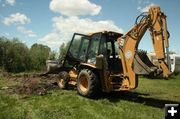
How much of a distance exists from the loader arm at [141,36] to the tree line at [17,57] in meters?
21.4

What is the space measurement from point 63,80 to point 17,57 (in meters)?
20.0

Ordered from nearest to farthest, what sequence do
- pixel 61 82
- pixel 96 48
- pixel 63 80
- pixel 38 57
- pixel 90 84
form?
pixel 90 84, pixel 96 48, pixel 63 80, pixel 61 82, pixel 38 57

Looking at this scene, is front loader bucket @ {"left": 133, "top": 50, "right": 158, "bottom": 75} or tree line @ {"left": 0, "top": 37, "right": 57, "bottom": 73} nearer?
front loader bucket @ {"left": 133, "top": 50, "right": 158, "bottom": 75}

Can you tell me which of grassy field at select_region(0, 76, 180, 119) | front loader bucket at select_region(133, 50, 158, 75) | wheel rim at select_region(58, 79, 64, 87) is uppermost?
front loader bucket at select_region(133, 50, 158, 75)

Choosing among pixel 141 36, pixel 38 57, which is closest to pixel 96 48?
pixel 141 36

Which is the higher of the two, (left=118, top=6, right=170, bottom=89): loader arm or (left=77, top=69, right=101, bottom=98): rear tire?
(left=118, top=6, right=170, bottom=89): loader arm

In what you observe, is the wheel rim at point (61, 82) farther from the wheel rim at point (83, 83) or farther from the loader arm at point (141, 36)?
the loader arm at point (141, 36)

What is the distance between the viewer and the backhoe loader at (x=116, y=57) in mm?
9672

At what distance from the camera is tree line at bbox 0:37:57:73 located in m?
30.8

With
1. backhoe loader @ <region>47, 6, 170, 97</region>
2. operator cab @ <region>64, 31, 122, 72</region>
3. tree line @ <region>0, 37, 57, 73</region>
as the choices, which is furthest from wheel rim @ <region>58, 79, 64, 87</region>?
tree line @ <region>0, 37, 57, 73</region>

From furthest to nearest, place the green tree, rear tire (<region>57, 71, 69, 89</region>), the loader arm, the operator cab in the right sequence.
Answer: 1. the green tree
2. rear tire (<region>57, 71, 69, 89</region>)
3. the operator cab
4. the loader arm

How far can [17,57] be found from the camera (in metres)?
32.1

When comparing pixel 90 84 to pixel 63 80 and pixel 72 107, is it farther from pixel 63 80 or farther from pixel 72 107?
pixel 63 80

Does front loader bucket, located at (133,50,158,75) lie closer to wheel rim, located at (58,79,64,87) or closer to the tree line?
wheel rim, located at (58,79,64,87)
